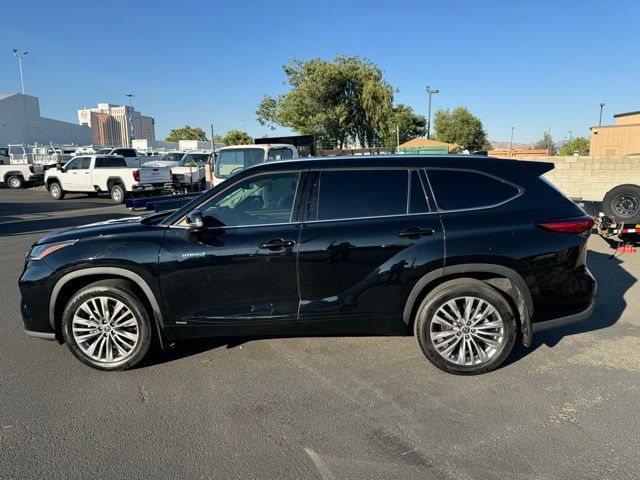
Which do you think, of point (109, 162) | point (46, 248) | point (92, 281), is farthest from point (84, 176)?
point (92, 281)

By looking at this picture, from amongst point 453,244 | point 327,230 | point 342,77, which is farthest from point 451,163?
point 342,77

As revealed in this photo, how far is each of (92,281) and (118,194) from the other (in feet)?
51.1

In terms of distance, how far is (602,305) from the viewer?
207 inches

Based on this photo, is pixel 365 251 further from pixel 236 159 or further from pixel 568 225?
pixel 236 159

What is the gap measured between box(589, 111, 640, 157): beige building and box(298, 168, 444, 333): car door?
3733cm

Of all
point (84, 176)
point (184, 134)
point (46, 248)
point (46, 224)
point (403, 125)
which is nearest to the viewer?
point (46, 248)

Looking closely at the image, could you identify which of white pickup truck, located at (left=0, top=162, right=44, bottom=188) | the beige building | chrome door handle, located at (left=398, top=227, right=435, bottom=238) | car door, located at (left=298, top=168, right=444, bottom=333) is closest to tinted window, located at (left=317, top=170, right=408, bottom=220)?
car door, located at (left=298, top=168, right=444, bottom=333)

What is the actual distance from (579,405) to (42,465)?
3556mm

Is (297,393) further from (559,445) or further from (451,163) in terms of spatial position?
(451,163)

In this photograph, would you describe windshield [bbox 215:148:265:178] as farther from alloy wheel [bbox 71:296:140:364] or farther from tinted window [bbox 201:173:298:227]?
alloy wheel [bbox 71:296:140:364]

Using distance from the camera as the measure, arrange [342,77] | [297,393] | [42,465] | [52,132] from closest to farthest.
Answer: [42,465] < [297,393] < [342,77] < [52,132]

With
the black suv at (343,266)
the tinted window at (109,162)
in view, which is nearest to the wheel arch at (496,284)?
the black suv at (343,266)

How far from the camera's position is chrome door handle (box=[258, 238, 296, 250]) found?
3.57 meters

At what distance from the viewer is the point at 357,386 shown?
3.52m
